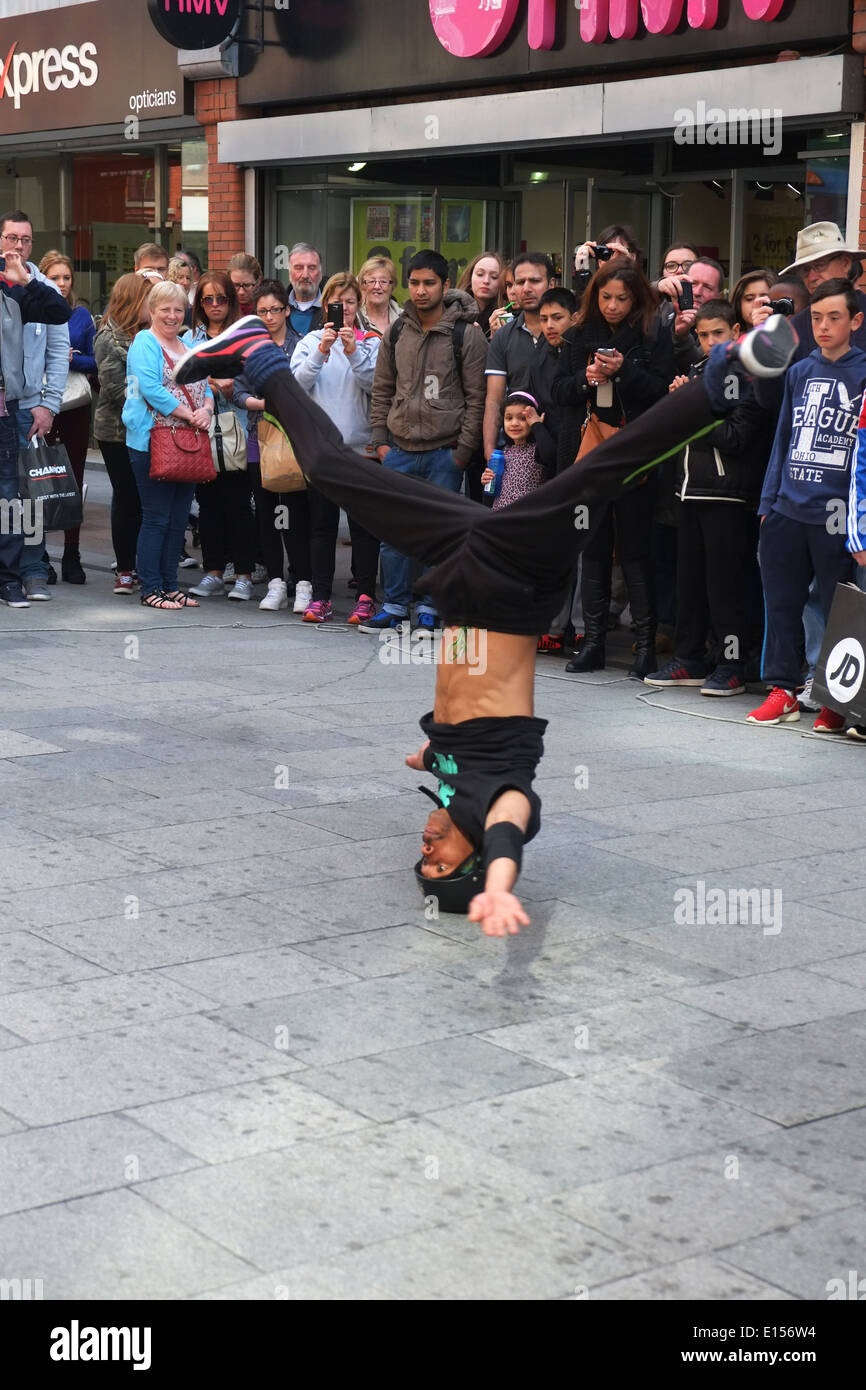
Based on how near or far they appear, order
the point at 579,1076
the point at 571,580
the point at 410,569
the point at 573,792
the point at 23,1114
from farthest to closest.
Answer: the point at 410,569 → the point at 573,792 → the point at 571,580 → the point at 579,1076 → the point at 23,1114

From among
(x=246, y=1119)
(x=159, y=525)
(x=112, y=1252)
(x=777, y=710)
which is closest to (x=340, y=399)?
(x=159, y=525)

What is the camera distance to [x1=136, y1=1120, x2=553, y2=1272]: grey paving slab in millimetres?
3535

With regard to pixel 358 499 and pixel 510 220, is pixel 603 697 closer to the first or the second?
pixel 358 499

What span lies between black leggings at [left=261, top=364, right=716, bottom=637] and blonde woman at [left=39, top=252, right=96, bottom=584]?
22.2ft

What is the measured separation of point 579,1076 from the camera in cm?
440

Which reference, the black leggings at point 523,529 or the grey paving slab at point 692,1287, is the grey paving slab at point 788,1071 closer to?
the grey paving slab at point 692,1287

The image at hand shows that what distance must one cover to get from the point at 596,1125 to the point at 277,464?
732 cm

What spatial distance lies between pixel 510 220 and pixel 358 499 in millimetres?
9940

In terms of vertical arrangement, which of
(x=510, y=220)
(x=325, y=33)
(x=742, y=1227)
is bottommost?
(x=742, y=1227)

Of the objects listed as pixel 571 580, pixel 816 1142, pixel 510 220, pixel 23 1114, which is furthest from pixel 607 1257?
pixel 510 220

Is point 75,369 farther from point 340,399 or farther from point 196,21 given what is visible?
point 196,21

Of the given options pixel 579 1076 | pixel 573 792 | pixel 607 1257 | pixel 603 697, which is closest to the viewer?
pixel 607 1257

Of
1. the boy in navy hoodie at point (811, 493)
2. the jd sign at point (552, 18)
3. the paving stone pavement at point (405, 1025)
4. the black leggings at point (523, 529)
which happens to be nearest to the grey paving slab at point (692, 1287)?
the paving stone pavement at point (405, 1025)

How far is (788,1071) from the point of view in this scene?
4.47 metres
